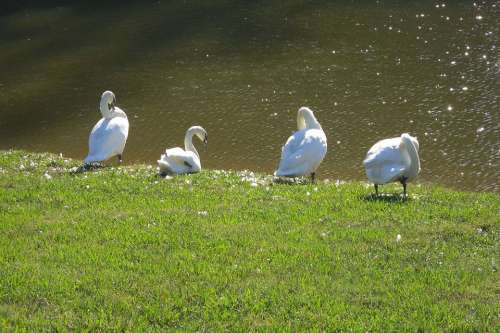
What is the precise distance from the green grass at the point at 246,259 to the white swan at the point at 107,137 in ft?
8.06

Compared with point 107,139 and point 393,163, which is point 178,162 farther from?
point 393,163

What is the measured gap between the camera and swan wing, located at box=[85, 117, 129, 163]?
14.4m

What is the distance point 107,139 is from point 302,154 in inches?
176

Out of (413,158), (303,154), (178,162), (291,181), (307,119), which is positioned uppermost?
(413,158)

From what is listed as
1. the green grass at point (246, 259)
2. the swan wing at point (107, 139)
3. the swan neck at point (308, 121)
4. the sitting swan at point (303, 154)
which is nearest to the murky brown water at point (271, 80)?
the swan neck at point (308, 121)

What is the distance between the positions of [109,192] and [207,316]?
5.18m

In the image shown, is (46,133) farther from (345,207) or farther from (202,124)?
(345,207)

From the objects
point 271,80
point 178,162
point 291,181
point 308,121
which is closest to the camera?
point 291,181

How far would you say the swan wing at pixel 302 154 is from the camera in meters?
12.7

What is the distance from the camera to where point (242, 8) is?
31859mm

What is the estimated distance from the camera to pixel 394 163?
1126 centimetres

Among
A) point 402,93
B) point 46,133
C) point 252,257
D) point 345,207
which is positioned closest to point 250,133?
point 402,93

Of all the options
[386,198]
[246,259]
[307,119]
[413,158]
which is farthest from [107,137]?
[246,259]

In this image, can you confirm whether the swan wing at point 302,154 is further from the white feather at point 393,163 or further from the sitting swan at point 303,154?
the white feather at point 393,163
